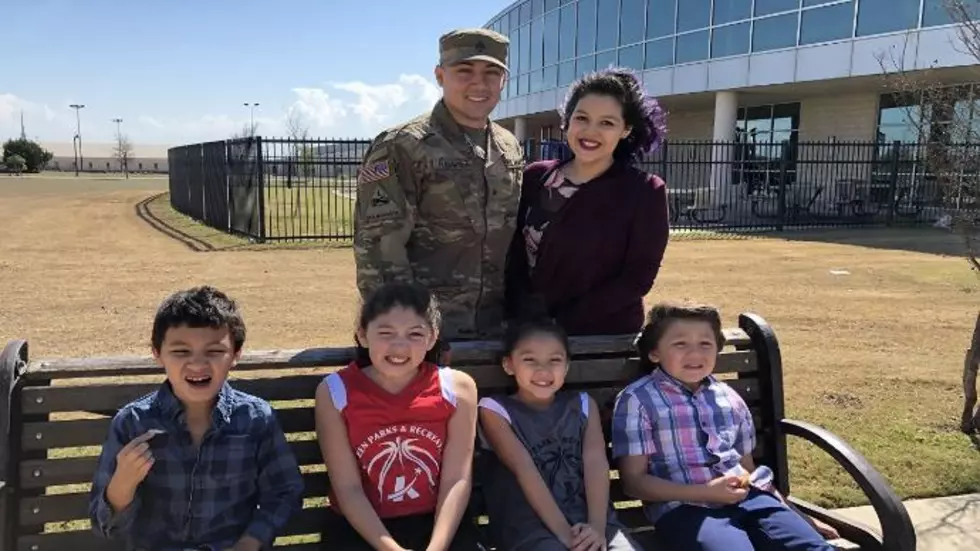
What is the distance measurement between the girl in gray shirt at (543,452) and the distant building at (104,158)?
359 feet

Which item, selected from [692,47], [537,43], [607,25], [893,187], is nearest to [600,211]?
[893,187]

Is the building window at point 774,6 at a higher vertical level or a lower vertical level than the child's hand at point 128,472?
higher

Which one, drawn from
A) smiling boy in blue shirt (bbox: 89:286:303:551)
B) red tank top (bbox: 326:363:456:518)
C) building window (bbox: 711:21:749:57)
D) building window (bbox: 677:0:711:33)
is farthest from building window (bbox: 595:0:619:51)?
smiling boy in blue shirt (bbox: 89:286:303:551)

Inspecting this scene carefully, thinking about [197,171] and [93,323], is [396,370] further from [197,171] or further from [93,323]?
[197,171]

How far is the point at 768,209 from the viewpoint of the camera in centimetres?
2172

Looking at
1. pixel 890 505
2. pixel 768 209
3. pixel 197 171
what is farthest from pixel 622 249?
pixel 768 209

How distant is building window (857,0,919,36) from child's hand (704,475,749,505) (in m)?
→ 18.5

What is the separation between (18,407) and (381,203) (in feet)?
4.26

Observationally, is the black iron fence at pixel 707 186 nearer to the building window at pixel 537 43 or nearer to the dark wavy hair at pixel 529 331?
the building window at pixel 537 43

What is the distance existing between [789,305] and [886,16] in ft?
43.0

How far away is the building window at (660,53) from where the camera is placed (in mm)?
24781

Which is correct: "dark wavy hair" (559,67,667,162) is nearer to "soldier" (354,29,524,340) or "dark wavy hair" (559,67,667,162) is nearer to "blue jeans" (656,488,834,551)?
"soldier" (354,29,524,340)

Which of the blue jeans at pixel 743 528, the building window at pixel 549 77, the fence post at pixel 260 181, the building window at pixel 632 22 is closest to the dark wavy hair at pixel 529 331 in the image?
the blue jeans at pixel 743 528

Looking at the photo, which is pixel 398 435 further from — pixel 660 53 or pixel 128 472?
pixel 660 53
